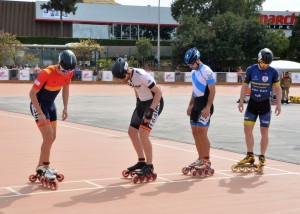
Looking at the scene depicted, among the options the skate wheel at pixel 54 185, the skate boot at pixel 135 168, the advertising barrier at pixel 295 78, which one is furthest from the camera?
the advertising barrier at pixel 295 78

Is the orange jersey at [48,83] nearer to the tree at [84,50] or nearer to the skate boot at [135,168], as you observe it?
the skate boot at [135,168]

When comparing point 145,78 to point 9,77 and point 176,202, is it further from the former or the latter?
point 9,77

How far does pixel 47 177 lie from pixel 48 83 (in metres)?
1.34

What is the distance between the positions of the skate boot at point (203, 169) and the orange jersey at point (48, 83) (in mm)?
2494

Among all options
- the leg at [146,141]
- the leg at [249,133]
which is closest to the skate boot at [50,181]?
the leg at [146,141]

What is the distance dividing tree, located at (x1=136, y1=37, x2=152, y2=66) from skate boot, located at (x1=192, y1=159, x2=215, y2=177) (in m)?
56.4

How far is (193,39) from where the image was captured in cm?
6481

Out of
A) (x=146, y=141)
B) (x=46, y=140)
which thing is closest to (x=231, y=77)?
(x=146, y=141)

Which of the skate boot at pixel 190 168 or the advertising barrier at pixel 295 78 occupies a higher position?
the skate boot at pixel 190 168

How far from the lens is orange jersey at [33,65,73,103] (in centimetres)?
846

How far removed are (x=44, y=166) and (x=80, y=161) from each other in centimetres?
225

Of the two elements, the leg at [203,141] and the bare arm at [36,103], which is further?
the leg at [203,141]

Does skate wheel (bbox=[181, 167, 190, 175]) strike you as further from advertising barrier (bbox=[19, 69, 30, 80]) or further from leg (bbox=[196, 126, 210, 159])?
advertising barrier (bbox=[19, 69, 30, 80])

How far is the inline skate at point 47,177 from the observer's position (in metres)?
8.33
